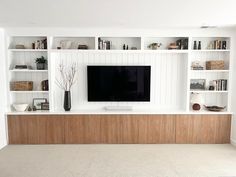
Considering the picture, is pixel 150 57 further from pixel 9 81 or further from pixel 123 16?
pixel 9 81

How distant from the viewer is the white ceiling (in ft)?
9.28

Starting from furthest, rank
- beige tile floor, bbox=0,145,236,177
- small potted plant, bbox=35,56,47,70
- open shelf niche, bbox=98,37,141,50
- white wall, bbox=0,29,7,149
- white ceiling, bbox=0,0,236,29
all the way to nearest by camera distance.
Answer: open shelf niche, bbox=98,37,141,50 → small potted plant, bbox=35,56,47,70 → white wall, bbox=0,29,7,149 → beige tile floor, bbox=0,145,236,177 → white ceiling, bbox=0,0,236,29

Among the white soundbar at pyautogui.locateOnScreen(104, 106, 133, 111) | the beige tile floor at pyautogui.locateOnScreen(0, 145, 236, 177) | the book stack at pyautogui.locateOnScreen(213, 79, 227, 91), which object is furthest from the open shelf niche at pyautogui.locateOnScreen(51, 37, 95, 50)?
the book stack at pyautogui.locateOnScreen(213, 79, 227, 91)

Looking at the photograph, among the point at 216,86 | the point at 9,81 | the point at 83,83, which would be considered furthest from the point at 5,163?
the point at 216,86

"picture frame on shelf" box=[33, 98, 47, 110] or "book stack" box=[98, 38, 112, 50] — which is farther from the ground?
"book stack" box=[98, 38, 112, 50]

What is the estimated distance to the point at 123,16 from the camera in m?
3.48

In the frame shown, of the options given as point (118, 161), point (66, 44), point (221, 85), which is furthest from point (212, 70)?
point (66, 44)

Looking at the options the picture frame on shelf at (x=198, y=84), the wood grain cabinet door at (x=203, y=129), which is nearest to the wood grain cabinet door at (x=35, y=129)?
the wood grain cabinet door at (x=203, y=129)

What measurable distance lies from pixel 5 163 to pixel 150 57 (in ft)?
11.2

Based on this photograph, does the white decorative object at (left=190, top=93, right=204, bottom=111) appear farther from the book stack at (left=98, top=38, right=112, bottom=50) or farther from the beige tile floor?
the book stack at (left=98, top=38, right=112, bottom=50)

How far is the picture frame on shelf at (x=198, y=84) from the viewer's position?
16.3 ft

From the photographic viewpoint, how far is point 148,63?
197 inches

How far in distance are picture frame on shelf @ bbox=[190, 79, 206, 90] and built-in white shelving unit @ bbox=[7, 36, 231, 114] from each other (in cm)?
7

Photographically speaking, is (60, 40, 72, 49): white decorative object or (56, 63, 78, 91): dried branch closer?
(60, 40, 72, 49): white decorative object
